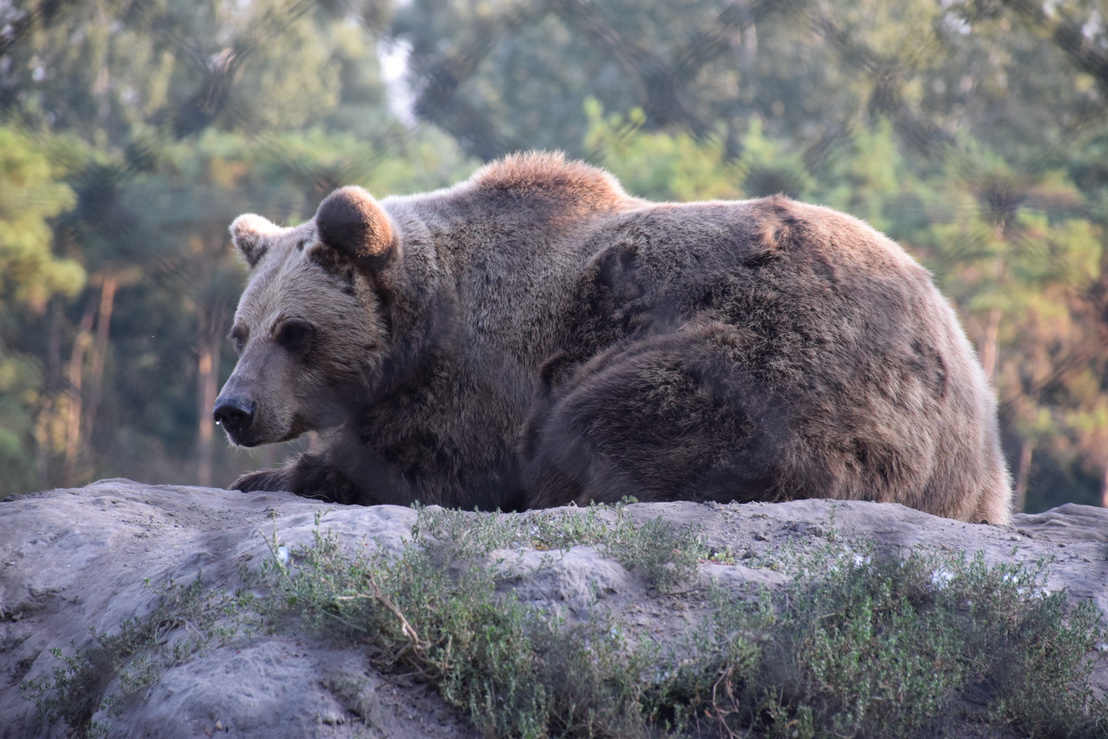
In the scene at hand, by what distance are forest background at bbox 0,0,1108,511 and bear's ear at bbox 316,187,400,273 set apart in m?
5.27

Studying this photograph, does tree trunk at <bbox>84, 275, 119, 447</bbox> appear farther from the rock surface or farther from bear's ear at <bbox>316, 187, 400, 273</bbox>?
the rock surface

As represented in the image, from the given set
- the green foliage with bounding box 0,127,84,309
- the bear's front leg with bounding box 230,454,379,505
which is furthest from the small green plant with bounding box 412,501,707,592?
the green foliage with bounding box 0,127,84,309

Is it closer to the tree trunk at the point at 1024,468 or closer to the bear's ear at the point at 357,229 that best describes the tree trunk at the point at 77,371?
the bear's ear at the point at 357,229

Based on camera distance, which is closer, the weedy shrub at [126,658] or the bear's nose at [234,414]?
the weedy shrub at [126,658]

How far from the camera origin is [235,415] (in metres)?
3.68

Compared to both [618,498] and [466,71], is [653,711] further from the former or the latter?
[466,71]

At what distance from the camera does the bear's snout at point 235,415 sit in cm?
365

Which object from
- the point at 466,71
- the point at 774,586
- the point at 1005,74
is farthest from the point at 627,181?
the point at 774,586

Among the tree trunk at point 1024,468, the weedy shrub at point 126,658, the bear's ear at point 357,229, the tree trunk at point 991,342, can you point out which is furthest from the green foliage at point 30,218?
the tree trunk at point 1024,468

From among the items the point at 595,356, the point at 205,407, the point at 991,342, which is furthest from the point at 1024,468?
the point at 205,407

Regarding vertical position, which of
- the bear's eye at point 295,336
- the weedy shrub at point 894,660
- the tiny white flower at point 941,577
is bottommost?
the weedy shrub at point 894,660

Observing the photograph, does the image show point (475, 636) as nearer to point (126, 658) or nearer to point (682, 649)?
point (682, 649)

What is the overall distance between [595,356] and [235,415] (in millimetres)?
1454

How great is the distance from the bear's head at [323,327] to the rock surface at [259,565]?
0.63m
